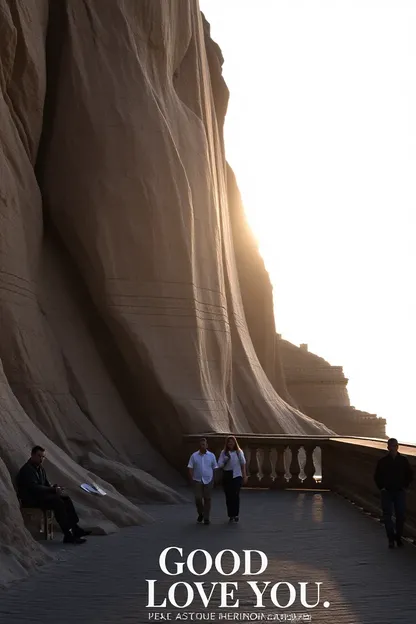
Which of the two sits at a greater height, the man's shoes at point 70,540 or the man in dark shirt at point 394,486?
the man in dark shirt at point 394,486

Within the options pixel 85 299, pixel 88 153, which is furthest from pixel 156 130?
pixel 85 299

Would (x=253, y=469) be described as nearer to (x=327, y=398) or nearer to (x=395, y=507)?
(x=395, y=507)

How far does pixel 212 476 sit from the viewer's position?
54.7 ft

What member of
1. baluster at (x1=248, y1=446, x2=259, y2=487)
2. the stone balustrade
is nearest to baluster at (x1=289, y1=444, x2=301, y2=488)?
the stone balustrade

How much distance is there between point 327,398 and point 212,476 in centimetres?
3867

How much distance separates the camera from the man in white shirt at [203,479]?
16188 mm

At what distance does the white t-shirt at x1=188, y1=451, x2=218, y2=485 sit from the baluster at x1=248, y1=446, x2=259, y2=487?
632 centimetres

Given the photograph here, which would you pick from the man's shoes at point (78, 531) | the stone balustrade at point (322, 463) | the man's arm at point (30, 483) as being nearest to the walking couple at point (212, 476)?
the stone balustrade at point (322, 463)

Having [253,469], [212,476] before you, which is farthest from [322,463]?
[212,476]

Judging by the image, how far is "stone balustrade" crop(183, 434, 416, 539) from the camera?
685 inches

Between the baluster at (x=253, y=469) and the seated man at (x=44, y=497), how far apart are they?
962 centimetres

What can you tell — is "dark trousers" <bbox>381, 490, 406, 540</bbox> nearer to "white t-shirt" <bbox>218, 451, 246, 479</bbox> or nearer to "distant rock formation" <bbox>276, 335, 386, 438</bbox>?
"white t-shirt" <bbox>218, 451, 246, 479</bbox>

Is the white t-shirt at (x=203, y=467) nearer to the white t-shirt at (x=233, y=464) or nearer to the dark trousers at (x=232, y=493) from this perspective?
the white t-shirt at (x=233, y=464)

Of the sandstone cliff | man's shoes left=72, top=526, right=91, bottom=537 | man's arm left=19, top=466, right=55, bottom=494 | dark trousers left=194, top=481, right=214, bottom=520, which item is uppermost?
the sandstone cliff
